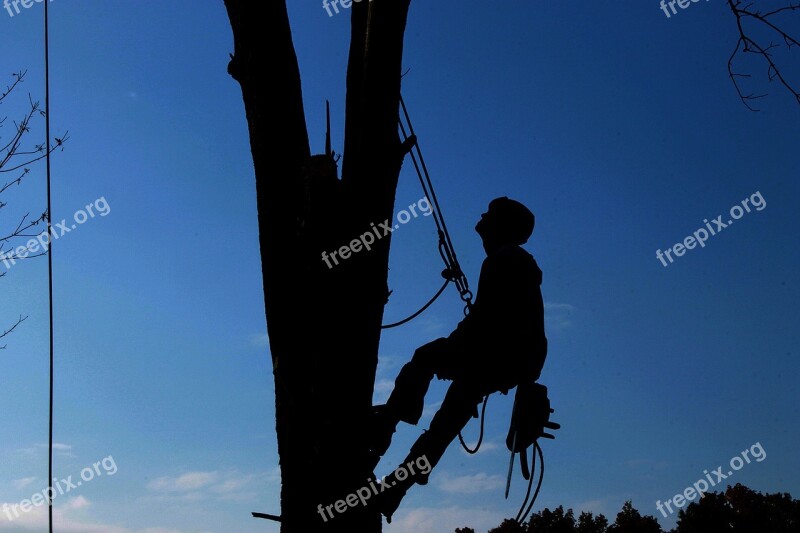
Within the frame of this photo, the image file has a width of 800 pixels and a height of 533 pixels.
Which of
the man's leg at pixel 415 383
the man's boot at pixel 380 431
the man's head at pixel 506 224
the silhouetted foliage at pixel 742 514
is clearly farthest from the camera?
the silhouetted foliage at pixel 742 514

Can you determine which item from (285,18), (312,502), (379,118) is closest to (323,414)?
(312,502)

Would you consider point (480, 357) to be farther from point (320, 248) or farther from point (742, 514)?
point (742, 514)

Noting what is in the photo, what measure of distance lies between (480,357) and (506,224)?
2.62ft

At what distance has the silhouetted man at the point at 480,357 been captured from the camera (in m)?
3.46

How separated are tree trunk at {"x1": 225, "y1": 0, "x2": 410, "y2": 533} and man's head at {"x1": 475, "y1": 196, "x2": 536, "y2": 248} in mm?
901

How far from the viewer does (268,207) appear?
3.14 metres

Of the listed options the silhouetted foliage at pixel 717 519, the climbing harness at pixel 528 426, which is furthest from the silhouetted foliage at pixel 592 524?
the climbing harness at pixel 528 426

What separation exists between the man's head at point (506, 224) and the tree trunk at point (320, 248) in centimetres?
90

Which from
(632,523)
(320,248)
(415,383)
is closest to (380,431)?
(415,383)

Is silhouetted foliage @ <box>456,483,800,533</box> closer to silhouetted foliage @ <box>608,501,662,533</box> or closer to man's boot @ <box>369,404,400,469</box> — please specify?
silhouetted foliage @ <box>608,501,662,533</box>

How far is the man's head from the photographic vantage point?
156 inches

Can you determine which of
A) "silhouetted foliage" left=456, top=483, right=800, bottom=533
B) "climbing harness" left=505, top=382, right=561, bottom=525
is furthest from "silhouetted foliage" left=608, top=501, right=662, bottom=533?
"climbing harness" left=505, top=382, right=561, bottom=525

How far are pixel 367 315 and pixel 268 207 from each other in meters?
0.61

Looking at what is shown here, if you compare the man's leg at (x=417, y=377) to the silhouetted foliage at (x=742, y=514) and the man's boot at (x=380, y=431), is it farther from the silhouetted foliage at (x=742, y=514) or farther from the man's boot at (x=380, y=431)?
the silhouetted foliage at (x=742, y=514)
